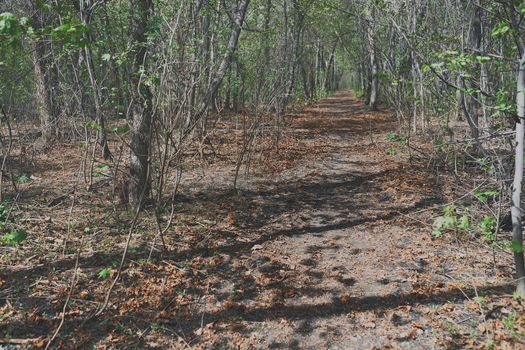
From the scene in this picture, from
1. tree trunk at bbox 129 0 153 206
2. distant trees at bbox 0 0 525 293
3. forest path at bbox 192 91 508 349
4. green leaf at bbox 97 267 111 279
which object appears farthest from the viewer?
tree trunk at bbox 129 0 153 206

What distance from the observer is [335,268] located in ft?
16.3

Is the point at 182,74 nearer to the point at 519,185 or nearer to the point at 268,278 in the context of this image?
the point at 268,278

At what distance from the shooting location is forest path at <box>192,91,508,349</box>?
151 inches

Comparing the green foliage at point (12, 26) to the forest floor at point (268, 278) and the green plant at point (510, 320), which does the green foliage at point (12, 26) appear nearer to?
the forest floor at point (268, 278)

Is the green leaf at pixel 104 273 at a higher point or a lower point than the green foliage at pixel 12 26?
lower

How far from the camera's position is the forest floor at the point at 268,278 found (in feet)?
12.4

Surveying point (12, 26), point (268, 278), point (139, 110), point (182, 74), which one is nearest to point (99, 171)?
point (139, 110)

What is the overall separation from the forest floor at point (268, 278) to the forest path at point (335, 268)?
0.02m

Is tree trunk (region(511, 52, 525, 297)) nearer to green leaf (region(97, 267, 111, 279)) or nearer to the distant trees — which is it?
the distant trees

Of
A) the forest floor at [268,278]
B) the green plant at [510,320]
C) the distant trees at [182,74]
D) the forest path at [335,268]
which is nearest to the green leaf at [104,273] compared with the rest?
the forest floor at [268,278]

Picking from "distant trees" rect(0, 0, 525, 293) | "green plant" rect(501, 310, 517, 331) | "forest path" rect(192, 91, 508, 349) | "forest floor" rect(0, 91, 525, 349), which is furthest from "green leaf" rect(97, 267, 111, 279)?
"green plant" rect(501, 310, 517, 331)

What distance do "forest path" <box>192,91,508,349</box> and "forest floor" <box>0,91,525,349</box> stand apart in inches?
0.7

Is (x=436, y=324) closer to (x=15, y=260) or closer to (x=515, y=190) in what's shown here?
(x=515, y=190)

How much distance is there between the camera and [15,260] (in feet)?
16.2
